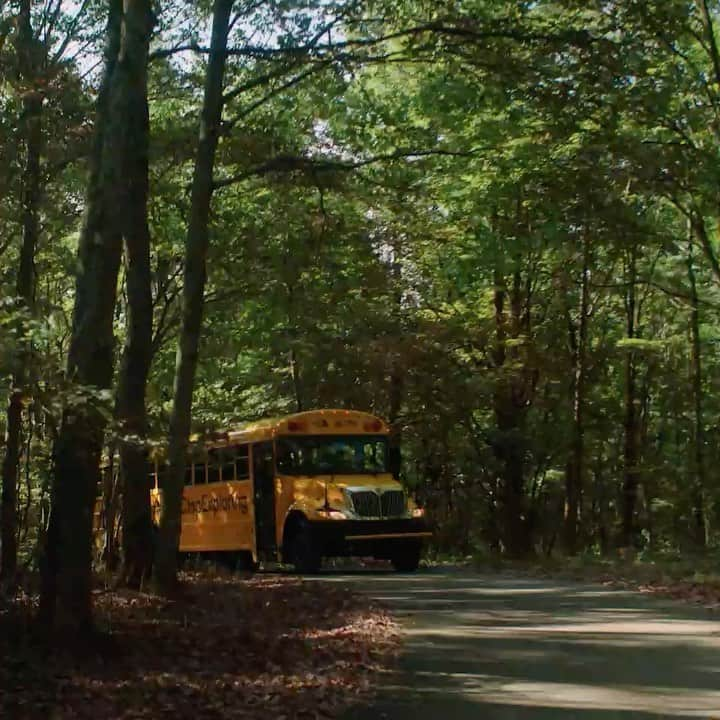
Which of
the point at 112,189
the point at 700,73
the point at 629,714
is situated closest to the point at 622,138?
the point at 700,73

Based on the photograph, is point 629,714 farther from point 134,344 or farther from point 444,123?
point 444,123

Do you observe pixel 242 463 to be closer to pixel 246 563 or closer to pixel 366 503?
pixel 246 563

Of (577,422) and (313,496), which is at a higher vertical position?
(577,422)

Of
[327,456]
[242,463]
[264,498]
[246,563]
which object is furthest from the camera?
[246,563]

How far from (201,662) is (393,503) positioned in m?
12.4

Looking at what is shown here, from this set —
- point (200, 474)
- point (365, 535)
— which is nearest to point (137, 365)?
point (365, 535)

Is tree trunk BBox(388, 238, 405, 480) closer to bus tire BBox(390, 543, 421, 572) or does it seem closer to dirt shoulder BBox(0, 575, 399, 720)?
bus tire BBox(390, 543, 421, 572)

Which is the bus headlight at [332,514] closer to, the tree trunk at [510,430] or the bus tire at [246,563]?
the bus tire at [246,563]

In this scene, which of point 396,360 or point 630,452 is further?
point 630,452

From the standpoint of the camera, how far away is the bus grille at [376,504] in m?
21.6

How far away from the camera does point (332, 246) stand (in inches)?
859

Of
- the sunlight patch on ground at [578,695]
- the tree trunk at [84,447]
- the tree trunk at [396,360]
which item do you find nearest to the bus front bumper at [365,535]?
the tree trunk at [396,360]

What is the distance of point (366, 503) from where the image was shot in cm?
2166

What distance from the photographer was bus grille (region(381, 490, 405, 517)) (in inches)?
858
